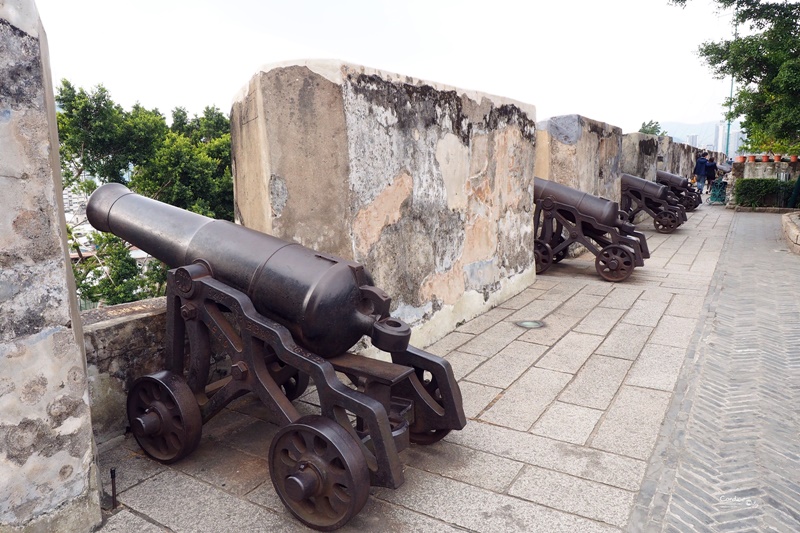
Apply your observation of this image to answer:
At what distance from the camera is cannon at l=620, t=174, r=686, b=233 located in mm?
11172

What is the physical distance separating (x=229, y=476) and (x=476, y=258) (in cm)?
319

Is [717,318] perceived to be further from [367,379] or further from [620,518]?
[367,379]

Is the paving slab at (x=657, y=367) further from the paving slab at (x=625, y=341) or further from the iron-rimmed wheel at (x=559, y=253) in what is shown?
the iron-rimmed wheel at (x=559, y=253)

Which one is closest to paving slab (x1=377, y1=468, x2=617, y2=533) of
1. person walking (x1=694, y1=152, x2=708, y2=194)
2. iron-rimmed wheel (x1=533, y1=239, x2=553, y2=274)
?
iron-rimmed wheel (x1=533, y1=239, x2=553, y2=274)

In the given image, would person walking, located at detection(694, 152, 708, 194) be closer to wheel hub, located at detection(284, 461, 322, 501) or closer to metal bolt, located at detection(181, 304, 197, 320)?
metal bolt, located at detection(181, 304, 197, 320)

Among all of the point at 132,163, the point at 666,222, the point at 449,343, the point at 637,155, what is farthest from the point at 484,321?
the point at 132,163

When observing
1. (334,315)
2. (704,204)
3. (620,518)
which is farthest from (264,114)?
(704,204)

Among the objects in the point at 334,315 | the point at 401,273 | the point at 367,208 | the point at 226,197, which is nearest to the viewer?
the point at 334,315

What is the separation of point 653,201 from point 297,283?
35.0ft

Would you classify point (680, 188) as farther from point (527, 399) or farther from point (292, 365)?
point (292, 365)

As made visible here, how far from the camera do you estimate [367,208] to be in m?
3.72

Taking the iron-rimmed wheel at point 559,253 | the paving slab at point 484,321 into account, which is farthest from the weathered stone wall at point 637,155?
the paving slab at point 484,321

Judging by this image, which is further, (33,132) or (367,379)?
(367,379)

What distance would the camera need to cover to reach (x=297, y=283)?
2352 millimetres
